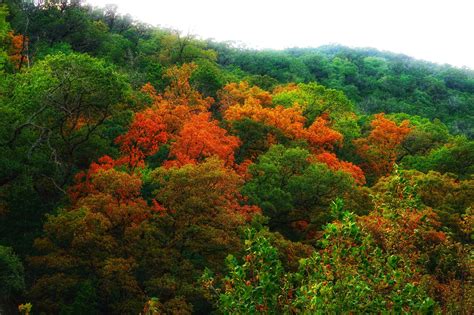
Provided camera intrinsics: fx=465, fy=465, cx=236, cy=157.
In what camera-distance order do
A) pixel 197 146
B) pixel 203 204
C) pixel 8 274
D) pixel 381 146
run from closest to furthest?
pixel 8 274 → pixel 203 204 → pixel 197 146 → pixel 381 146

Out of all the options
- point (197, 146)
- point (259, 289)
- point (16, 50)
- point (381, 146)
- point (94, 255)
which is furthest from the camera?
point (381, 146)

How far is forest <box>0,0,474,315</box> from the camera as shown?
30.0 ft

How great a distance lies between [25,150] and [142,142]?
881cm

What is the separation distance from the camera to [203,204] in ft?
80.7

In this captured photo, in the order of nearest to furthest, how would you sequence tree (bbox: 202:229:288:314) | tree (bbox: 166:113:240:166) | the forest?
tree (bbox: 202:229:288:314)
the forest
tree (bbox: 166:113:240:166)

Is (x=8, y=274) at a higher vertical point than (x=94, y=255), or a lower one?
higher

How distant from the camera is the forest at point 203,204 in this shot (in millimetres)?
9148

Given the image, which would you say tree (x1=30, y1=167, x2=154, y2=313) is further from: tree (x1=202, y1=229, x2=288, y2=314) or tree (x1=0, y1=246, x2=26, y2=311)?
tree (x1=202, y1=229, x2=288, y2=314)

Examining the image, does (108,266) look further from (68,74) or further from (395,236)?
(395,236)

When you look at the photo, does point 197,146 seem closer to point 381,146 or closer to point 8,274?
point 8,274

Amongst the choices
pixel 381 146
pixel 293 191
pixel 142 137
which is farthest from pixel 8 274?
pixel 381 146

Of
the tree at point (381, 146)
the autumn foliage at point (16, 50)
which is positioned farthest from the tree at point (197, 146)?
the autumn foliage at point (16, 50)

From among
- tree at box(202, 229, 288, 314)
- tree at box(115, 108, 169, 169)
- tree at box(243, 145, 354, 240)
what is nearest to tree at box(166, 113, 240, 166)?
tree at box(115, 108, 169, 169)

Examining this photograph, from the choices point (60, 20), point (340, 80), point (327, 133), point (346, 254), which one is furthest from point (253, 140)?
point (340, 80)
